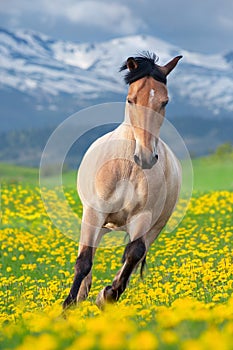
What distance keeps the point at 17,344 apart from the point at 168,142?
222 inches

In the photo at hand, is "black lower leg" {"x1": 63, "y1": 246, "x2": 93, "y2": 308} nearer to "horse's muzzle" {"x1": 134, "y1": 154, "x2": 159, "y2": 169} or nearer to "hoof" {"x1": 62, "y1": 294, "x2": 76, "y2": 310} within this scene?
"hoof" {"x1": 62, "y1": 294, "x2": 76, "y2": 310}

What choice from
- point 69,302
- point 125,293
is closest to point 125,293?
point 125,293

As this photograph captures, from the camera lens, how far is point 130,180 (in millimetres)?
7855

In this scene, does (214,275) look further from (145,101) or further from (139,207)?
(145,101)

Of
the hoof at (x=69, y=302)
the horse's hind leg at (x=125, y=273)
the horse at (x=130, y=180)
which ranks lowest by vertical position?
the hoof at (x=69, y=302)

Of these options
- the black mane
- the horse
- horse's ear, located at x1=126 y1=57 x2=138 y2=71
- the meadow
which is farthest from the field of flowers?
horse's ear, located at x1=126 y1=57 x2=138 y2=71

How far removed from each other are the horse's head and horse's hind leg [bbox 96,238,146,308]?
1.07 meters

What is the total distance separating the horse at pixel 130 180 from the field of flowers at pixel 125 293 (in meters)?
0.53

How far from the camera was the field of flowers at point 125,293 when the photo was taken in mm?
3834

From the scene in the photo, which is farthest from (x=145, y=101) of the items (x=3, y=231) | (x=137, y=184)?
(x=3, y=231)

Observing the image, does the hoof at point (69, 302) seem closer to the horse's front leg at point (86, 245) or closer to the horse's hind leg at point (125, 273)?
the horse's front leg at point (86, 245)

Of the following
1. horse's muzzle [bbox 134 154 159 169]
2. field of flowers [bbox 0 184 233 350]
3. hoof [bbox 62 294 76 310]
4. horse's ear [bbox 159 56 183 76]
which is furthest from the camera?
horse's ear [bbox 159 56 183 76]

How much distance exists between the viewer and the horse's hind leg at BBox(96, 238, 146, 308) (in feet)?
26.1

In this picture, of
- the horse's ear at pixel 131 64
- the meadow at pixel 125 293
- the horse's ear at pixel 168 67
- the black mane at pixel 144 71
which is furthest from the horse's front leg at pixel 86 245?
the horse's ear at pixel 168 67
